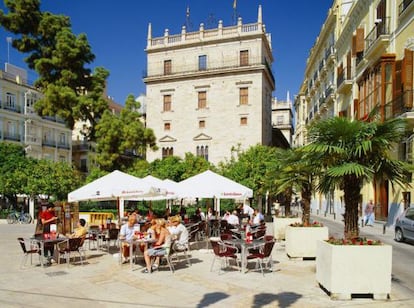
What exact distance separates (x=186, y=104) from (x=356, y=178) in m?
39.1

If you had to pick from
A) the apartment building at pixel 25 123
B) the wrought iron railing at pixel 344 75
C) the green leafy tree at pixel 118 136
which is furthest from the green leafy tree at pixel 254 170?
the apartment building at pixel 25 123

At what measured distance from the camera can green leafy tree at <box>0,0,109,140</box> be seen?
88.5 ft

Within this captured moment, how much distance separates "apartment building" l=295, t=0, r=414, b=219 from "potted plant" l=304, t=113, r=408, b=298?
715 centimetres

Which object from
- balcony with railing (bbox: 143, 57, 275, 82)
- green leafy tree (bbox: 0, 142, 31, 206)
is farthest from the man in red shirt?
balcony with railing (bbox: 143, 57, 275, 82)

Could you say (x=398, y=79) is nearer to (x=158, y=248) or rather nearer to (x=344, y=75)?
(x=344, y=75)

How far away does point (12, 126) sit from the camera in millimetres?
48688

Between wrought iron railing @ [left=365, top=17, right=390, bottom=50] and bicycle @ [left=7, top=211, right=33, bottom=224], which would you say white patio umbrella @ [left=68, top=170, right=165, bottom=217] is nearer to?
bicycle @ [left=7, top=211, right=33, bottom=224]

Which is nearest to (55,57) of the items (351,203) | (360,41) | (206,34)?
(360,41)

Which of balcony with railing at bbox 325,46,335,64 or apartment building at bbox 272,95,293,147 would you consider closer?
balcony with railing at bbox 325,46,335,64

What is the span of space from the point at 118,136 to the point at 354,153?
73.2ft

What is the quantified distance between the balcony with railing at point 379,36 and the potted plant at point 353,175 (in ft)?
56.8

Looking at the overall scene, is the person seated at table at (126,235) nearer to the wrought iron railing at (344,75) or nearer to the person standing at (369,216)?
the person standing at (369,216)

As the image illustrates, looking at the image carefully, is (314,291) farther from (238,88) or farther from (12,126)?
(12,126)

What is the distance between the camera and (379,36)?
24.5 m
